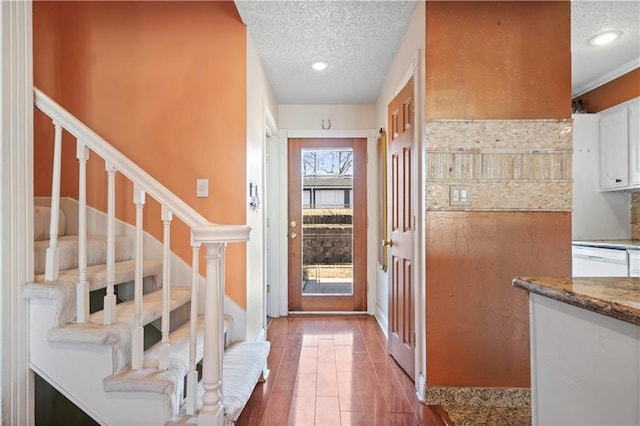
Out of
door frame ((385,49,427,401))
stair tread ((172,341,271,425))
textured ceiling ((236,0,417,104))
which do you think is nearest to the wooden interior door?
door frame ((385,49,427,401))

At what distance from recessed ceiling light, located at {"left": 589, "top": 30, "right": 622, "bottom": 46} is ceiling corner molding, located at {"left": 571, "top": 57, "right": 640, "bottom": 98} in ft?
1.94

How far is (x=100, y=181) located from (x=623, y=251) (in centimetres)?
387

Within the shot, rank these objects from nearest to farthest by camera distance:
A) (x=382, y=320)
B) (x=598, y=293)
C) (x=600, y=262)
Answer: (x=598, y=293)
(x=600, y=262)
(x=382, y=320)

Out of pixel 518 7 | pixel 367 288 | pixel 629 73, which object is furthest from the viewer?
pixel 367 288

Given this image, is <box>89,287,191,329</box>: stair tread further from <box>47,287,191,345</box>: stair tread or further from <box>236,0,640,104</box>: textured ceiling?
<box>236,0,640,104</box>: textured ceiling

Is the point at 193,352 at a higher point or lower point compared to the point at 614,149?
lower

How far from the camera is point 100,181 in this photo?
2.32 m

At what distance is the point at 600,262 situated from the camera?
2930 mm

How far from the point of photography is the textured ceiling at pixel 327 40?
2193 mm

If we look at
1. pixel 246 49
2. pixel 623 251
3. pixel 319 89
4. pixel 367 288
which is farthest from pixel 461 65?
pixel 367 288

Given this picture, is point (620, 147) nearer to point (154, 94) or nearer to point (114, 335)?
point (154, 94)

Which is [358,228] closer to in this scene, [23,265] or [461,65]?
[461,65]

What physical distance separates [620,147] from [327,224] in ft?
9.45

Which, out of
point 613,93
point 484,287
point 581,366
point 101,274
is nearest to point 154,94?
point 101,274
